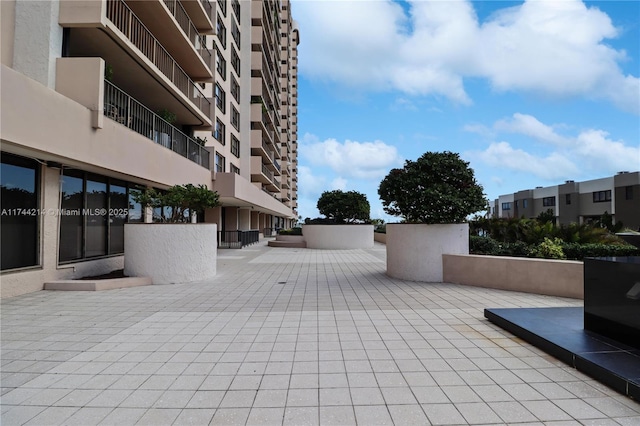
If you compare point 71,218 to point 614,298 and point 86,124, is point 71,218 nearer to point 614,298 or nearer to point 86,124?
point 86,124

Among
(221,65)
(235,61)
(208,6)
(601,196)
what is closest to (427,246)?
(208,6)

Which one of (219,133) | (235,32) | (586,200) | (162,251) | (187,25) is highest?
(235,32)

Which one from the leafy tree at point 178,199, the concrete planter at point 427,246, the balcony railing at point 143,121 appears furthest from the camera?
the balcony railing at point 143,121

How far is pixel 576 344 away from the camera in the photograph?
4.40 m

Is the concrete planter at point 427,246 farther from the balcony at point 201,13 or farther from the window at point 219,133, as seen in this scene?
the window at point 219,133

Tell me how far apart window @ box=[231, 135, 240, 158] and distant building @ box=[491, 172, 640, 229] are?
2948 cm

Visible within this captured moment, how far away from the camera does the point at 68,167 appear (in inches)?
357

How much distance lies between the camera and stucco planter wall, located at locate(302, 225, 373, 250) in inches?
944

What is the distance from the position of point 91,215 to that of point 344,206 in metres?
16.9

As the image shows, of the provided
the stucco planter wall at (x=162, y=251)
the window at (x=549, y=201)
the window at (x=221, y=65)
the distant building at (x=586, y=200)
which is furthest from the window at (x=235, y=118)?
the window at (x=549, y=201)

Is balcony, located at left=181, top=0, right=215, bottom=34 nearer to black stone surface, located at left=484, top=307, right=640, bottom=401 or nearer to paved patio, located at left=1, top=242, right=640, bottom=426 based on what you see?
paved patio, located at left=1, top=242, right=640, bottom=426

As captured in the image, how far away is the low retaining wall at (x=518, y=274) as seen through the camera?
7.70 m

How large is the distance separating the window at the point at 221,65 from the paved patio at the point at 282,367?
20.3 meters

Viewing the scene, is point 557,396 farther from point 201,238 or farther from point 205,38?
point 205,38
